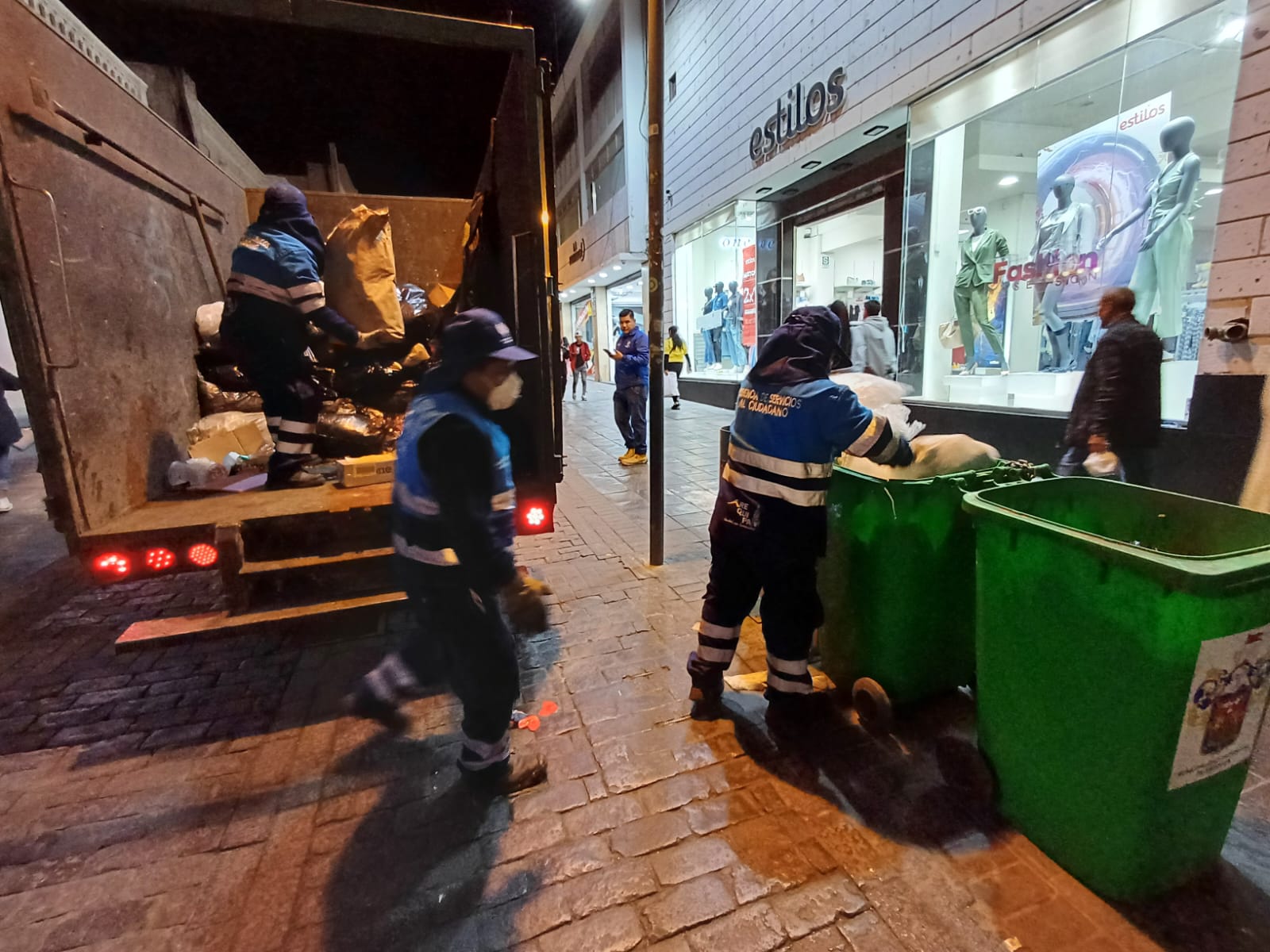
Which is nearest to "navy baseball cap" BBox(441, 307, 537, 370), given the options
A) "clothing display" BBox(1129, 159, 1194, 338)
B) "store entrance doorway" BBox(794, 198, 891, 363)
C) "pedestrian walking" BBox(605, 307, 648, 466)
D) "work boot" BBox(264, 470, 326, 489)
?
"work boot" BBox(264, 470, 326, 489)

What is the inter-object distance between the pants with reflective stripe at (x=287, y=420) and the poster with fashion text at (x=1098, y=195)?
22.8 feet

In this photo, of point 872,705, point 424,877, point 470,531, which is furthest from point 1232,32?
point 424,877

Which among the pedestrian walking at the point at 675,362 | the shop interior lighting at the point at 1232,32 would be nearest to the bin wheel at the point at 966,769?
the shop interior lighting at the point at 1232,32

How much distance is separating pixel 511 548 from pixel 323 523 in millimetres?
1109

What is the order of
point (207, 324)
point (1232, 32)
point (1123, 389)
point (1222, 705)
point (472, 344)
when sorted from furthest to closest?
point (1232, 32), point (207, 324), point (1123, 389), point (472, 344), point (1222, 705)

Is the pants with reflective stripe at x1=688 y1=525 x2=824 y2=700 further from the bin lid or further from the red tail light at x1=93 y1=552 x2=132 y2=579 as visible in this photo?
the red tail light at x1=93 y1=552 x2=132 y2=579

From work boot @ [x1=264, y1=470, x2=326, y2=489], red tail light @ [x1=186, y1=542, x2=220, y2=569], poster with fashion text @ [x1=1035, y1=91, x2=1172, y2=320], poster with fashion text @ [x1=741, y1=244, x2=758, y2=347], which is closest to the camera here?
red tail light @ [x1=186, y1=542, x2=220, y2=569]

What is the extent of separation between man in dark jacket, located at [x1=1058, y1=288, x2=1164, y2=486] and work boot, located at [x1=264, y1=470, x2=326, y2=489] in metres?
4.90

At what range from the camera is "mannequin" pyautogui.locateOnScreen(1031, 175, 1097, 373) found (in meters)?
6.14

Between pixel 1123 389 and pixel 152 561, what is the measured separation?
215 inches

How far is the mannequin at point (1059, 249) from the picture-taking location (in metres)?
6.14

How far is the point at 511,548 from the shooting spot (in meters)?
2.37

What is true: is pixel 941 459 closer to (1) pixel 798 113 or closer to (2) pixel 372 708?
(2) pixel 372 708

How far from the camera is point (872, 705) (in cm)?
263
